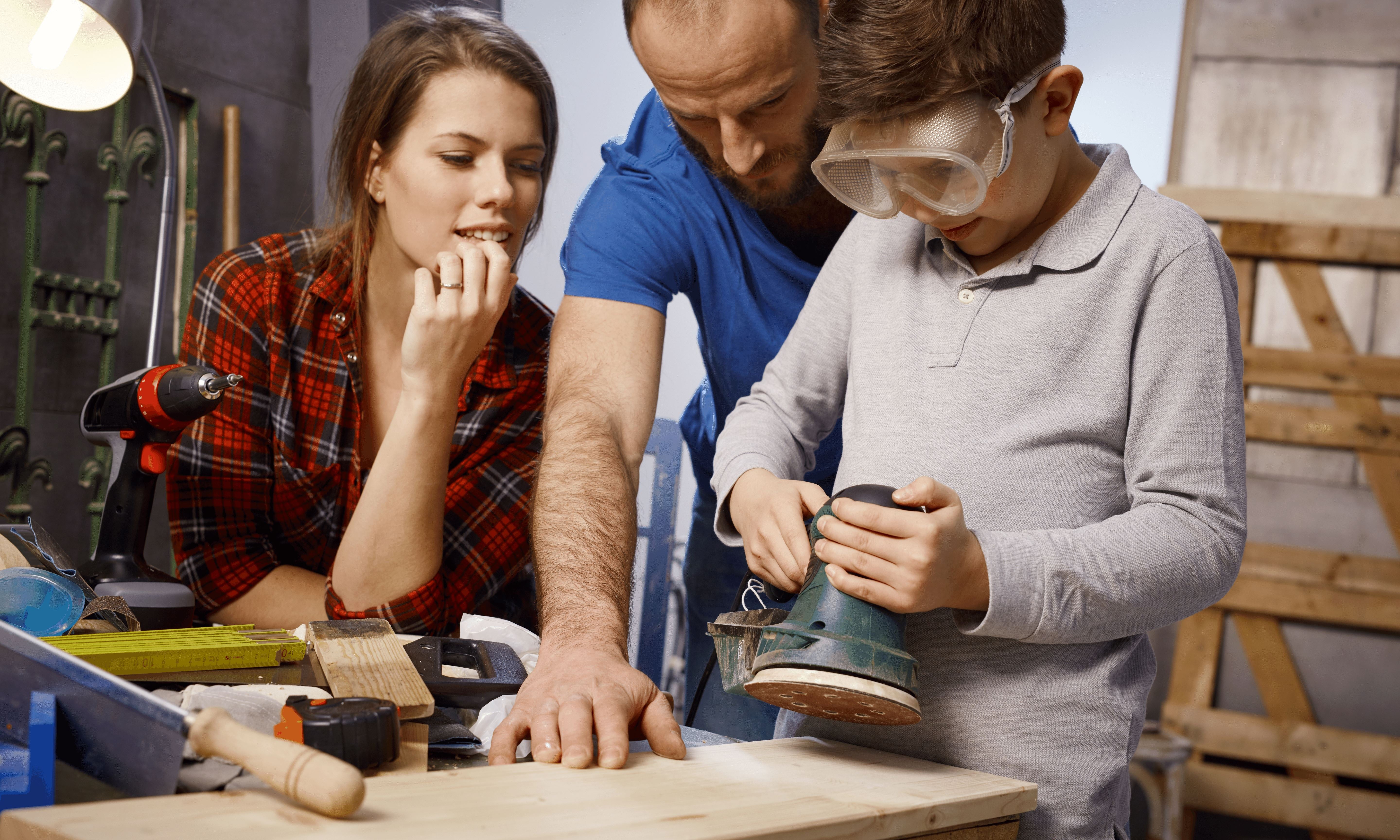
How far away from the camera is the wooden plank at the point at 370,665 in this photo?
2.87ft

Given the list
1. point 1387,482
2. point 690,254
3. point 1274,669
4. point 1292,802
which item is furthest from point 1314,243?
point 690,254

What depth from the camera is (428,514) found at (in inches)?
60.4

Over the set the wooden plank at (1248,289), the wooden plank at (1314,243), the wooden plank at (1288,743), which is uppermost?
the wooden plank at (1314,243)

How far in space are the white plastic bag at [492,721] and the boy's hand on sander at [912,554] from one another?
1.05 ft

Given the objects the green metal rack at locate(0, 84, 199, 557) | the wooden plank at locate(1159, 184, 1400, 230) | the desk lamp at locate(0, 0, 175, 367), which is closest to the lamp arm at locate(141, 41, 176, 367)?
the green metal rack at locate(0, 84, 199, 557)

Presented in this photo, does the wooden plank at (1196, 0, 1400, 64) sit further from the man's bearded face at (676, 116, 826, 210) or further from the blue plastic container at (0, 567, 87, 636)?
the blue plastic container at (0, 567, 87, 636)

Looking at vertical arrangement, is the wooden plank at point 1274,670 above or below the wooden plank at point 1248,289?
below

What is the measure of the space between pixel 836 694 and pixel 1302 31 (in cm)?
395

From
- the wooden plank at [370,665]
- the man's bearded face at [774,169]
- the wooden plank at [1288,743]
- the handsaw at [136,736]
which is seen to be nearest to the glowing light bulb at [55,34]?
the man's bearded face at [774,169]

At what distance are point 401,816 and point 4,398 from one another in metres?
2.56

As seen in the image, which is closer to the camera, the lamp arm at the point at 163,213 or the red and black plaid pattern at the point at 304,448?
the red and black plaid pattern at the point at 304,448

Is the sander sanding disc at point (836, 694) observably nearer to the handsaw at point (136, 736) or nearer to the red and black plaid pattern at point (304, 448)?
the handsaw at point (136, 736)

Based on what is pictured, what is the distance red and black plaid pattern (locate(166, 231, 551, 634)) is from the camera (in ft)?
5.21

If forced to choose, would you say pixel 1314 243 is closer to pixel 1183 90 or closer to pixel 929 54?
pixel 1183 90
